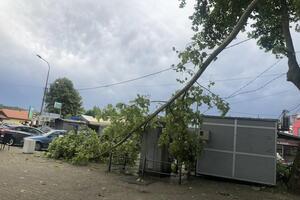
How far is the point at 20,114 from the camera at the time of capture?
2913 inches

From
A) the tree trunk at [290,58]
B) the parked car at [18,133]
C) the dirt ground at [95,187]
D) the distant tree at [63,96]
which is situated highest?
the distant tree at [63,96]

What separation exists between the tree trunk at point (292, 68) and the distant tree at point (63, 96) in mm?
59977

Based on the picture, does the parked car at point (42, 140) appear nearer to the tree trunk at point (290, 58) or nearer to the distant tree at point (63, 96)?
the tree trunk at point (290, 58)

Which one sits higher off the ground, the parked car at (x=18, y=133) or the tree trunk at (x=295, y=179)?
the parked car at (x=18, y=133)

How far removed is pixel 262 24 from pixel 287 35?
2.79 m

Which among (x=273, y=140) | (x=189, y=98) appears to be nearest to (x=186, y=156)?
(x=189, y=98)

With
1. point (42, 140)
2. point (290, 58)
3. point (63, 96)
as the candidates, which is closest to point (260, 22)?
point (290, 58)

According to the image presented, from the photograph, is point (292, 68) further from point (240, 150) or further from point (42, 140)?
point (42, 140)

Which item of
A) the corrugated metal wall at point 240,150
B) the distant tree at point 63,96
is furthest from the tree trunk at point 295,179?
the distant tree at point 63,96

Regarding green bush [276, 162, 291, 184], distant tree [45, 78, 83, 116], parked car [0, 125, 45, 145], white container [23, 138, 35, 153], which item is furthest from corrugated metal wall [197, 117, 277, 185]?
distant tree [45, 78, 83, 116]

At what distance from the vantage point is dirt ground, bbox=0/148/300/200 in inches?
344

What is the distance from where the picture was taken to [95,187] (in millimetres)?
10055

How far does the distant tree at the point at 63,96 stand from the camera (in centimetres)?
6900

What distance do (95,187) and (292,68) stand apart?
830 centimetres
